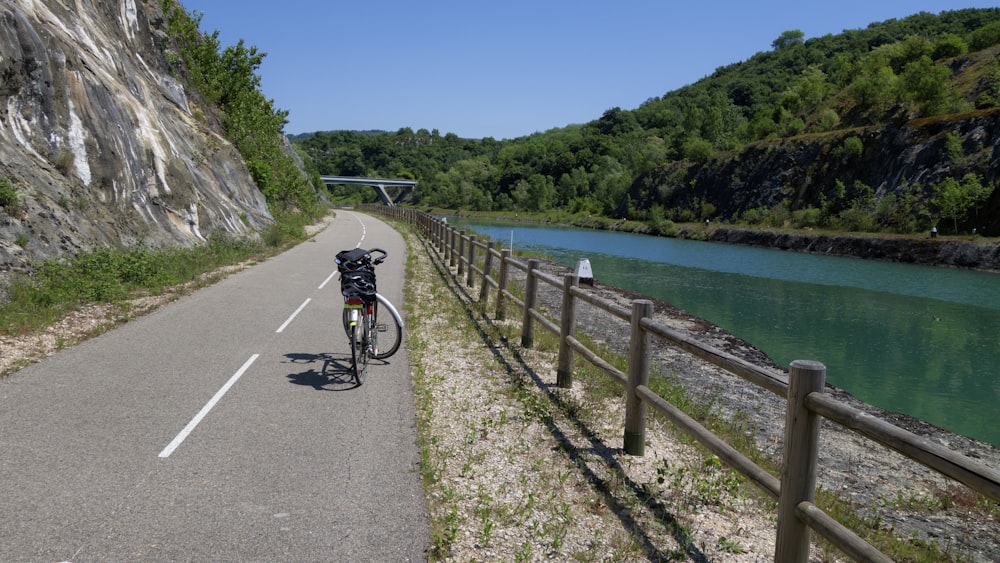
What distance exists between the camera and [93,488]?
496cm

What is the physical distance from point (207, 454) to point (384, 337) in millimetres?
5496

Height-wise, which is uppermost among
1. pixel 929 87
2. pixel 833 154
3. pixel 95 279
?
pixel 929 87

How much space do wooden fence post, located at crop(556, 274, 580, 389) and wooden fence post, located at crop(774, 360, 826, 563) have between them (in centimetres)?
451

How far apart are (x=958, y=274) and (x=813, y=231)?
20.5m

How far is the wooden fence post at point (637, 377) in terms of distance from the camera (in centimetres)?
627

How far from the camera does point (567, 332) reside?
8547 mm

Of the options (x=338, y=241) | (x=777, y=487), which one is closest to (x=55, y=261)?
(x=777, y=487)

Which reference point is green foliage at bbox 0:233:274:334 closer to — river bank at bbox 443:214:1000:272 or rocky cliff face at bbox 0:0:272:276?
rocky cliff face at bbox 0:0:272:276

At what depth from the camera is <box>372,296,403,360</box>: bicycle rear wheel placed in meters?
8.93

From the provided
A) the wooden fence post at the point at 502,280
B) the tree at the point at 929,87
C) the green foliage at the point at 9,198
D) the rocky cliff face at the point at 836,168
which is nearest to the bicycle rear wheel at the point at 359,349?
the wooden fence post at the point at 502,280

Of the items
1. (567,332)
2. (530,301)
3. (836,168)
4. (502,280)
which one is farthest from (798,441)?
(836,168)

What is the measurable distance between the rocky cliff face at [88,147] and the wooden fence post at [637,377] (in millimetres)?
10142

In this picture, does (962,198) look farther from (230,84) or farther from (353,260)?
(353,260)

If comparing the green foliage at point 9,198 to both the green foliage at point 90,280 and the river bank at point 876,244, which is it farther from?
the river bank at point 876,244
